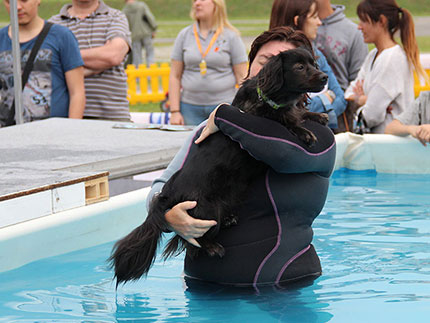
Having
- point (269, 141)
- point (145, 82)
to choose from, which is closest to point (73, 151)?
point (269, 141)

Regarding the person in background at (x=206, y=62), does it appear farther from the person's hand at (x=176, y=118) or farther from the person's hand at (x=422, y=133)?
the person's hand at (x=422, y=133)

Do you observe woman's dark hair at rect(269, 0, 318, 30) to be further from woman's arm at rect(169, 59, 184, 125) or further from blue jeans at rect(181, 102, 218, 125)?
woman's arm at rect(169, 59, 184, 125)

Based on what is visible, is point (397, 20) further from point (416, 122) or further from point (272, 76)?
point (272, 76)

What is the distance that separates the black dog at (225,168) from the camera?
3.05 m

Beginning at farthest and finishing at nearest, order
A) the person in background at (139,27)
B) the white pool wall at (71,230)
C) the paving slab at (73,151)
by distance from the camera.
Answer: the person in background at (139,27)
the paving slab at (73,151)
the white pool wall at (71,230)

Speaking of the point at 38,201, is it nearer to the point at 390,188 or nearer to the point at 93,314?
the point at 93,314

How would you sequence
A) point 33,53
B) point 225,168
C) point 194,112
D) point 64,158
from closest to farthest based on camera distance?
point 225,168 → point 64,158 → point 33,53 → point 194,112

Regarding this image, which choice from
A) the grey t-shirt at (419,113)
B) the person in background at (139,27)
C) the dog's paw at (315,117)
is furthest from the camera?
the person in background at (139,27)

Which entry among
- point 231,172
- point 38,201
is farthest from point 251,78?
point 38,201

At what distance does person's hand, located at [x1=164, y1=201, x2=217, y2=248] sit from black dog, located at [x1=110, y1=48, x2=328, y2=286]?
26 millimetres

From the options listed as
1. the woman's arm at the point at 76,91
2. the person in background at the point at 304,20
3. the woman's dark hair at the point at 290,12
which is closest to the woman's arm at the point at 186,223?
the person in background at the point at 304,20

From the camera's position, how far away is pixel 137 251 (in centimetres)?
321

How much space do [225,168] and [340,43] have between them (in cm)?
440

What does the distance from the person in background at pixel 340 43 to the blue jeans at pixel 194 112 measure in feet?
3.87
